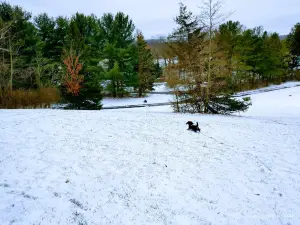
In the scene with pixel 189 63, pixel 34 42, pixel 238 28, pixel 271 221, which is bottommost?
pixel 271 221

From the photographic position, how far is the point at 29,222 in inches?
129

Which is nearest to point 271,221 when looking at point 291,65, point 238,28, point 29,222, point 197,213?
point 197,213

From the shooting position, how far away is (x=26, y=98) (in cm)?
1599

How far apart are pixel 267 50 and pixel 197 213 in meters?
45.8

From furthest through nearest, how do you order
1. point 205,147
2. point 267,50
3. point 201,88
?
point 267,50
point 201,88
point 205,147

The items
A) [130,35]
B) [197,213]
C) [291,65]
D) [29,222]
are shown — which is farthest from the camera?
[291,65]

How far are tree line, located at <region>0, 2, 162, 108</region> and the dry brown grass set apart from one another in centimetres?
261

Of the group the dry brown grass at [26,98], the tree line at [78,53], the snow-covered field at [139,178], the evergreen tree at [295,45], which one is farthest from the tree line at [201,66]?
the evergreen tree at [295,45]

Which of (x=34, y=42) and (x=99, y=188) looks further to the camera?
(x=34, y=42)

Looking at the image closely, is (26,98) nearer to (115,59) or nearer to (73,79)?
(73,79)

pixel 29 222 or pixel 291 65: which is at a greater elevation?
pixel 291 65

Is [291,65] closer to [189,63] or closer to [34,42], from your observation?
[189,63]

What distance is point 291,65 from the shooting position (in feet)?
170

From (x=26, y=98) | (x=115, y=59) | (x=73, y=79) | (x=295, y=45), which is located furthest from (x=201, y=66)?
(x=295, y=45)
